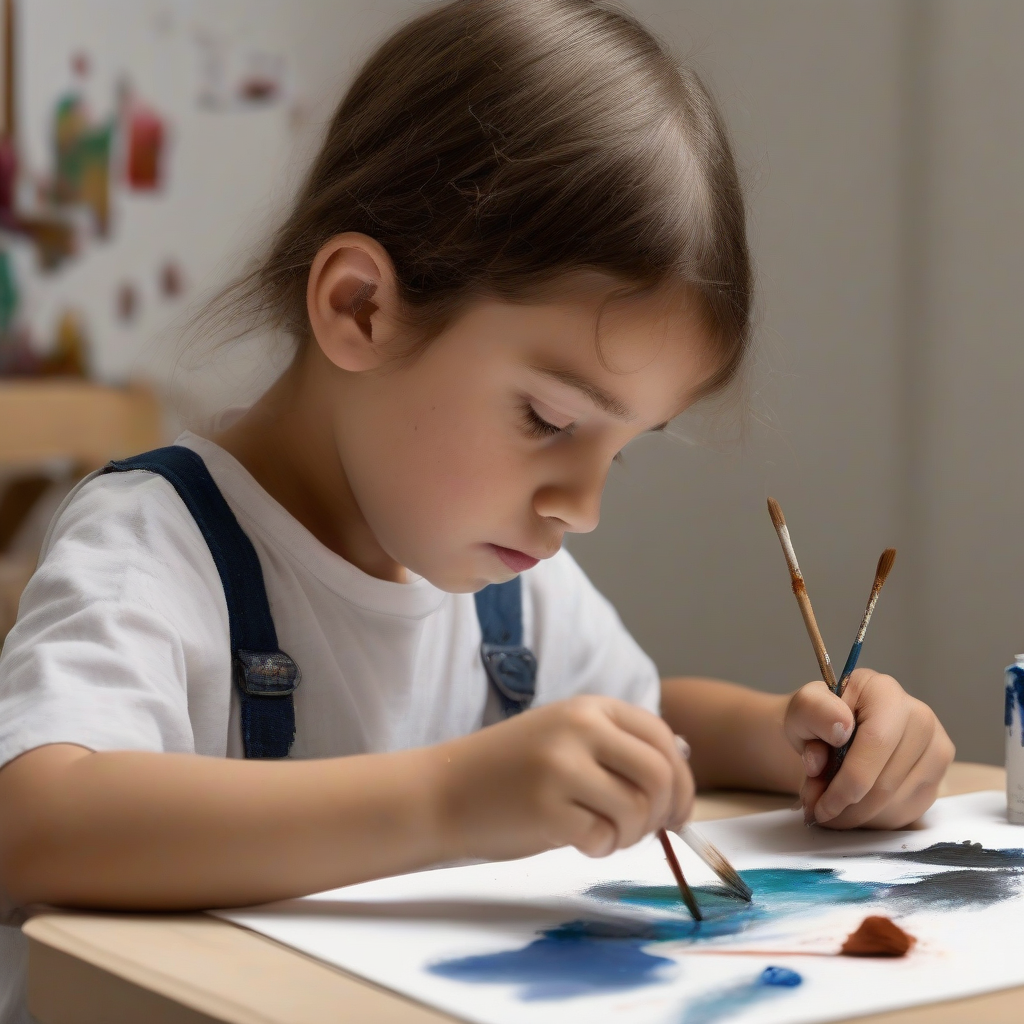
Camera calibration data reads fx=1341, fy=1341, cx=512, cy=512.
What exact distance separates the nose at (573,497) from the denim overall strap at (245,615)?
0.59 ft

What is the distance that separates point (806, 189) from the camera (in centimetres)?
183

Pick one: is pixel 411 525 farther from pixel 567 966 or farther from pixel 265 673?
pixel 567 966

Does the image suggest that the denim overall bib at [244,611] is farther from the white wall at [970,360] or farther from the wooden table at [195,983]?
the white wall at [970,360]

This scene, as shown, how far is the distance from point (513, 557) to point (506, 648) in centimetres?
20

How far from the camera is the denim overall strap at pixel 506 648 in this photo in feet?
3.18

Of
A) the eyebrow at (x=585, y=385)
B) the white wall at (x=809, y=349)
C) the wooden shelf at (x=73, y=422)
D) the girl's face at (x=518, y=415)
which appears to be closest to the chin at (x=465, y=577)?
the girl's face at (x=518, y=415)

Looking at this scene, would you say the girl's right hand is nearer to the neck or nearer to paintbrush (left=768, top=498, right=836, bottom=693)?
paintbrush (left=768, top=498, right=836, bottom=693)

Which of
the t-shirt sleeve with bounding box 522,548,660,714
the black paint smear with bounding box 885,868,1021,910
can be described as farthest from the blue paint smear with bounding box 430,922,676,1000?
the t-shirt sleeve with bounding box 522,548,660,714

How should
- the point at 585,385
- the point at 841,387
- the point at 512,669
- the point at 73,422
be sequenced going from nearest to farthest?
the point at 585,385
the point at 512,669
the point at 841,387
the point at 73,422

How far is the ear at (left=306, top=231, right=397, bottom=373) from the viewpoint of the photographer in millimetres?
795

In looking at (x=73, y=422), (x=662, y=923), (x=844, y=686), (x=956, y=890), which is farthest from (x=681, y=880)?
(x=73, y=422)

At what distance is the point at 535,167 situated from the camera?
2.44 ft

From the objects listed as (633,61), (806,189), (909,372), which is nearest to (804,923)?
(633,61)

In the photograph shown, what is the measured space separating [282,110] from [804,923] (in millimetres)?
2475
